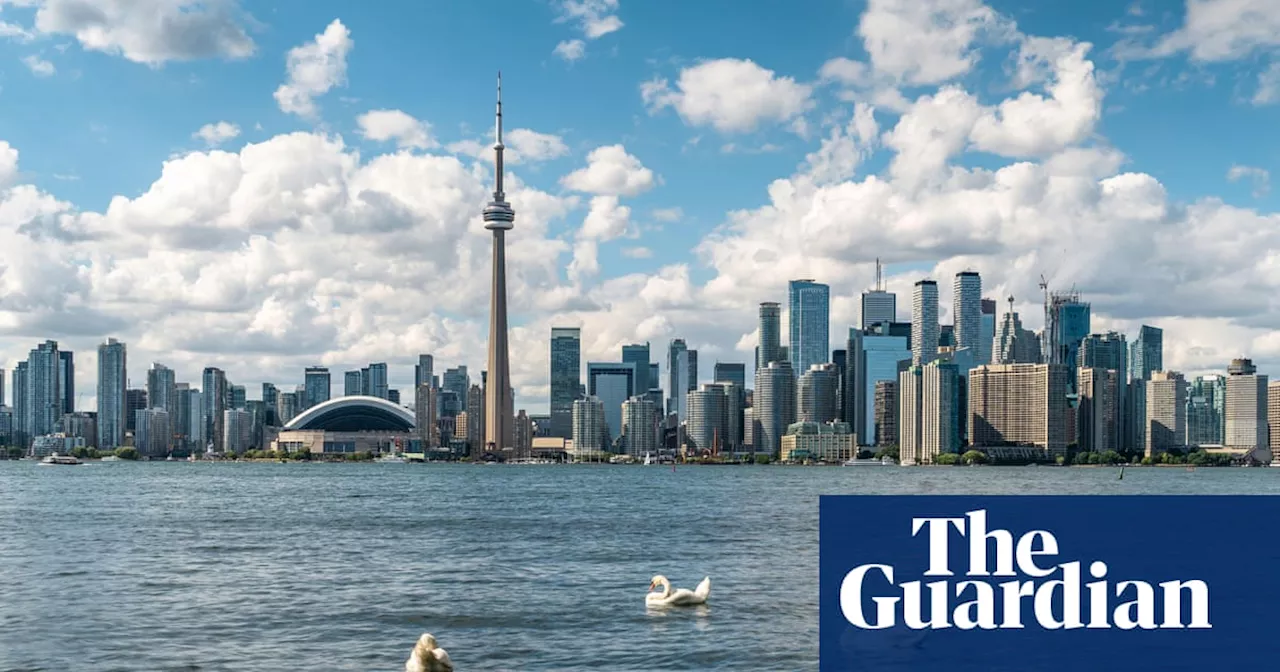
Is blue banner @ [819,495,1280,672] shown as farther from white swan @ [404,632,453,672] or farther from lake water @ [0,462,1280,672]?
white swan @ [404,632,453,672]

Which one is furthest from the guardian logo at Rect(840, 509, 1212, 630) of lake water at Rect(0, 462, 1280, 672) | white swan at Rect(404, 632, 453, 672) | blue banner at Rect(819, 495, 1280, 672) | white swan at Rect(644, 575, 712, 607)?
white swan at Rect(644, 575, 712, 607)

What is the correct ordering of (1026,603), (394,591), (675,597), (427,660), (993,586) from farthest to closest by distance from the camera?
(394,591) < (675,597) < (427,660) < (1026,603) < (993,586)

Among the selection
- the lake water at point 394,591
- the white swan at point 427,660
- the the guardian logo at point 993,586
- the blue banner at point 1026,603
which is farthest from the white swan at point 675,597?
the the guardian logo at point 993,586

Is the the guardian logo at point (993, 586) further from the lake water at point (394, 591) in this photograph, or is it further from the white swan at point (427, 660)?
the white swan at point (427, 660)

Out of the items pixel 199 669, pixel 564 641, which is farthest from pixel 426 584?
pixel 199 669

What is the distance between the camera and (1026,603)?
29656mm

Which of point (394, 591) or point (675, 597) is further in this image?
point (394, 591)

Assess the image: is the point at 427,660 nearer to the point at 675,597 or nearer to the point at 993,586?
the point at 675,597

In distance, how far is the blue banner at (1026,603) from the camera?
2689 centimetres

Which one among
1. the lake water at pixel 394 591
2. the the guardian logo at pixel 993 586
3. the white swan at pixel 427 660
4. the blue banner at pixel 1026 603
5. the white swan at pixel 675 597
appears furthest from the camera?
the white swan at pixel 675 597

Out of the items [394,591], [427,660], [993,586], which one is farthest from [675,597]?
[993,586]

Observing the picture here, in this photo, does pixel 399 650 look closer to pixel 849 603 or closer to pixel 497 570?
pixel 849 603

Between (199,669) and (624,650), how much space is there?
38.5 ft

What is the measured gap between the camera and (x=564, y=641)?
40.8m
